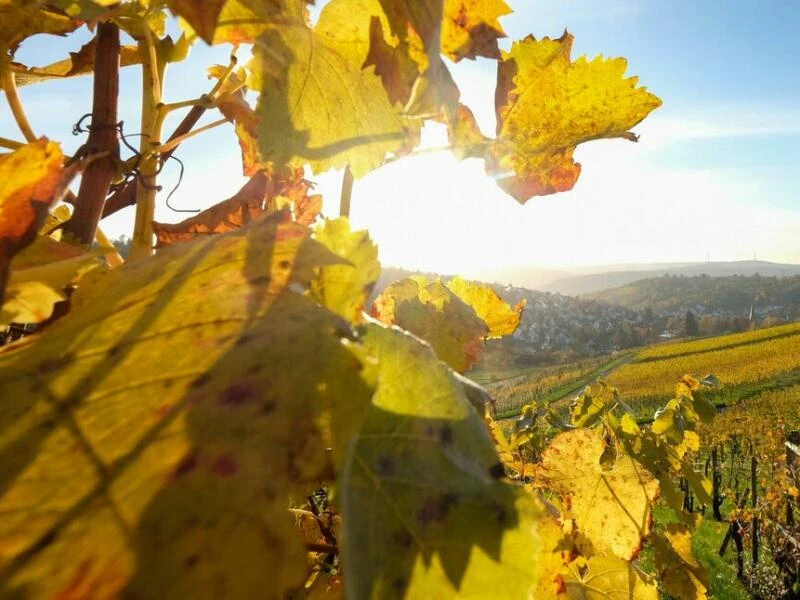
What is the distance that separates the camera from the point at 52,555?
252mm

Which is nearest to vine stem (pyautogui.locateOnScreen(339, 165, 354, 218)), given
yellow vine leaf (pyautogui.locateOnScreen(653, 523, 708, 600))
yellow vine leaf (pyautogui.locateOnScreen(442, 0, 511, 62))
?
yellow vine leaf (pyautogui.locateOnScreen(442, 0, 511, 62))

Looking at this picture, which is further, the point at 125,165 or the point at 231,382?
the point at 125,165

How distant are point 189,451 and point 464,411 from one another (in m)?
0.19

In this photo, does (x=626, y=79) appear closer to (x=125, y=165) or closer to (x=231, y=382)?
(x=125, y=165)

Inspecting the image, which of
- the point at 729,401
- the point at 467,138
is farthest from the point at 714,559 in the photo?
the point at 729,401

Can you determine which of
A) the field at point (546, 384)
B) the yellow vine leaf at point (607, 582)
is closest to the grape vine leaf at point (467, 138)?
the yellow vine leaf at point (607, 582)

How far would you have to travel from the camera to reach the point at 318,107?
25.9 inches

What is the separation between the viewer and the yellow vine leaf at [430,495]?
368mm

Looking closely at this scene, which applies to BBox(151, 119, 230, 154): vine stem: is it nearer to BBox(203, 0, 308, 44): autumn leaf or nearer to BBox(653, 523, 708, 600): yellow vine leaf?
BBox(203, 0, 308, 44): autumn leaf

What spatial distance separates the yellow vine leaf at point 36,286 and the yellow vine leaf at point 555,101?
0.53 metres

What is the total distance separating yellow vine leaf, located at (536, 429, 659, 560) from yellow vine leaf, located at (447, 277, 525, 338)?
592 millimetres

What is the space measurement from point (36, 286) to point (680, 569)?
252cm

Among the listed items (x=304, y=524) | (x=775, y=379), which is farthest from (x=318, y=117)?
(x=775, y=379)

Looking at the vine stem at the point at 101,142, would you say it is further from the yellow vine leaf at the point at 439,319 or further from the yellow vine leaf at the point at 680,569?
the yellow vine leaf at the point at 680,569
